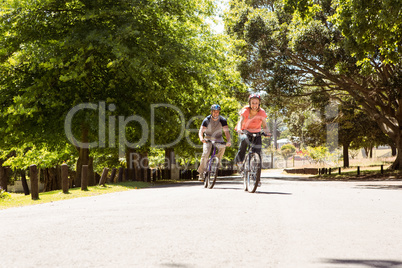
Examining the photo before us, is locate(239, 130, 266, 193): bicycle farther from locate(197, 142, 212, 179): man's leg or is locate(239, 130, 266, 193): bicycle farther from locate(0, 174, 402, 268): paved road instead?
locate(0, 174, 402, 268): paved road

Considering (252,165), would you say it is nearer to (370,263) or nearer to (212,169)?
(212,169)

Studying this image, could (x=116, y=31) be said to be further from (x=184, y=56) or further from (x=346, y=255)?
(x=346, y=255)

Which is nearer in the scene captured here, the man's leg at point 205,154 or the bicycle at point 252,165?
the bicycle at point 252,165

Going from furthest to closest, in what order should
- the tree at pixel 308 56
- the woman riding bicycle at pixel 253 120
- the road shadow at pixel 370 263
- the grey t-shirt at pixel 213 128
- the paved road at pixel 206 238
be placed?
the tree at pixel 308 56, the grey t-shirt at pixel 213 128, the woman riding bicycle at pixel 253 120, the paved road at pixel 206 238, the road shadow at pixel 370 263

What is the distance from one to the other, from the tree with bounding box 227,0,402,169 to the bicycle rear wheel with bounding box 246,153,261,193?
8.66 meters

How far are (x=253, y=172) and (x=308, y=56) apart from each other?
15915 mm

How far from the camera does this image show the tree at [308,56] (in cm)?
2205

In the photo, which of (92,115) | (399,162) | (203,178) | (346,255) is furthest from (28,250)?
(399,162)


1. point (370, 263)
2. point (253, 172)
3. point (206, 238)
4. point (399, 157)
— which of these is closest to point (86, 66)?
point (253, 172)

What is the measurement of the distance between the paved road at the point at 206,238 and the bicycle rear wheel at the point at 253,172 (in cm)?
275

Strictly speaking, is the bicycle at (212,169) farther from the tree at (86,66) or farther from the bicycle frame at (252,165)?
the tree at (86,66)

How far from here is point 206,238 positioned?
496 cm

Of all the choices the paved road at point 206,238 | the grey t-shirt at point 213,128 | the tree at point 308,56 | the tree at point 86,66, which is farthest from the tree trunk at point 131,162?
the paved road at point 206,238

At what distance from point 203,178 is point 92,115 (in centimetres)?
726
